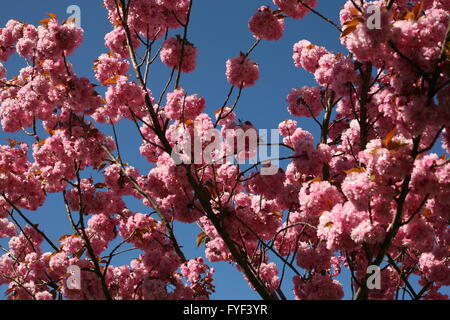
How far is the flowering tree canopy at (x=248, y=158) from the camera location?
11.3 feet

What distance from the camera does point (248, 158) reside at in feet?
15.9

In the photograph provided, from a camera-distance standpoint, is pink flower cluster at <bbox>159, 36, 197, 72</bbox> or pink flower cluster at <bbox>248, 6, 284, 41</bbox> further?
pink flower cluster at <bbox>248, 6, 284, 41</bbox>

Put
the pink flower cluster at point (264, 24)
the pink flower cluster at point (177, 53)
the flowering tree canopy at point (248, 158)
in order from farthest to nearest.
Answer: the pink flower cluster at point (264, 24) → the pink flower cluster at point (177, 53) → the flowering tree canopy at point (248, 158)

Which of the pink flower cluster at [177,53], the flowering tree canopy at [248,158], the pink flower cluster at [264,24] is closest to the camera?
the flowering tree canopy at [248,158]

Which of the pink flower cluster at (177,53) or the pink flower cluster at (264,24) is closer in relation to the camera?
the pink flower cluster at (177,53)

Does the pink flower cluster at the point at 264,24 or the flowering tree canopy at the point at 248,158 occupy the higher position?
the pink flower cluster at the point at 264,24

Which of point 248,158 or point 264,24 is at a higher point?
point 264,24

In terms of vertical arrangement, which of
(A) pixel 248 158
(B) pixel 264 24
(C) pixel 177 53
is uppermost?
(B) pixel 264 24

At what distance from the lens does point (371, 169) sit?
347cm

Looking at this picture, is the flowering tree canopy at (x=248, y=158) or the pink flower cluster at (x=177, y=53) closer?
the flowering tree canopy at (x=248, y=158)

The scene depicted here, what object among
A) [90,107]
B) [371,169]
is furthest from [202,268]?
[371,169]

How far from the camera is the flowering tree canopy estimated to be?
3443 mm
